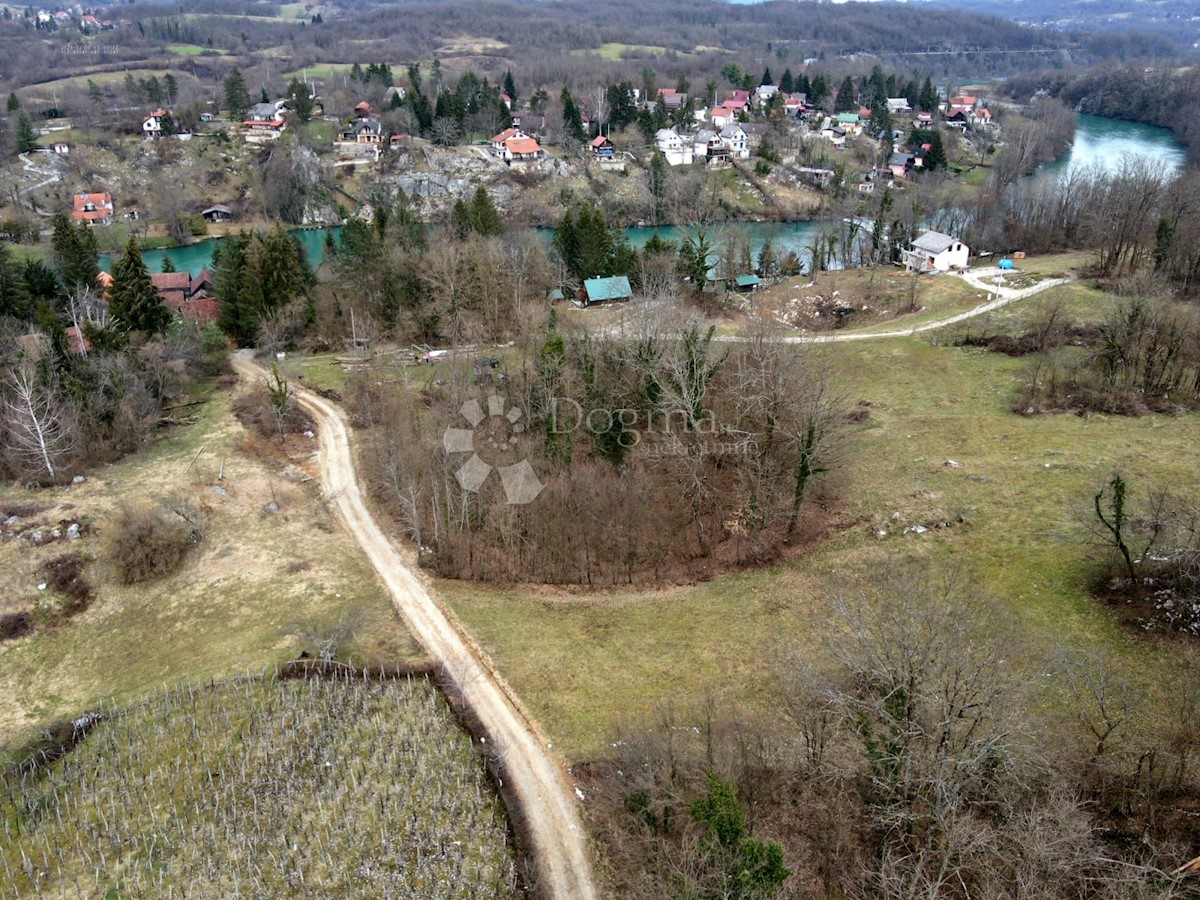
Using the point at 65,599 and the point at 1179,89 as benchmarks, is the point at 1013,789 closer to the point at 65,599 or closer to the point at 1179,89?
the point at 65,599

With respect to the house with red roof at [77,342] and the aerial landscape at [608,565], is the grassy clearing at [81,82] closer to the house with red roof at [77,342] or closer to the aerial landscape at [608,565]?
the aerial landscape at [608,565]

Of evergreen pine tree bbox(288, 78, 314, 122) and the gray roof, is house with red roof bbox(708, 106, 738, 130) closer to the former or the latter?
evergreen pine tree bbox(288, 78, 314, 122)

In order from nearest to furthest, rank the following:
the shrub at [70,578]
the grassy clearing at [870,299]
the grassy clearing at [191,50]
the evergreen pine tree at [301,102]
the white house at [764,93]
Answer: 1. the shrub at [70,578]
2. the grassy clearing at [870,299]
3. the evergreen pine tree at [301,102]
4. the white house at [764,93]
5. the grassy clearing at [191,50]

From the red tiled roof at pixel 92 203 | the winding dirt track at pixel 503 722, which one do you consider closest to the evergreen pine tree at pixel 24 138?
the red tiled roof at pixel 92 203

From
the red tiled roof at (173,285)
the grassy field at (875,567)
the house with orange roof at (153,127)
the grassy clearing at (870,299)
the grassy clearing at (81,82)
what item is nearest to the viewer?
the grassy field at (875,567)

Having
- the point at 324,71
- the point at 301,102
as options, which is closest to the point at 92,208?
the point at 301,102

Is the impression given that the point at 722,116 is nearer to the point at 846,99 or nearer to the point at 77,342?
the point at 846,99

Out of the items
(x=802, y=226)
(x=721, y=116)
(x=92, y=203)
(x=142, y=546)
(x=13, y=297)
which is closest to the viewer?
(x=142, y=546)
